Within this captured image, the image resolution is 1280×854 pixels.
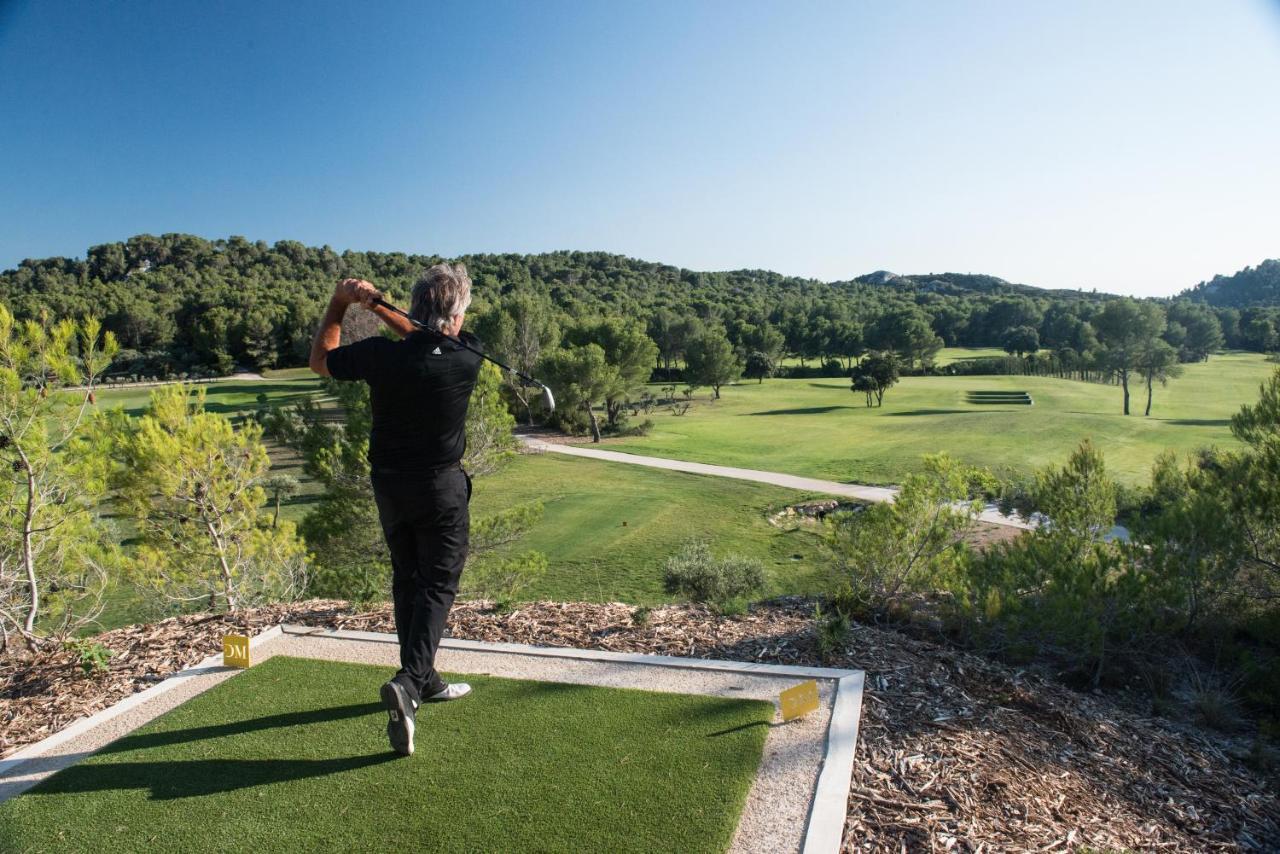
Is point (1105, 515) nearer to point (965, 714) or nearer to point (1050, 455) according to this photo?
point (965, 714)

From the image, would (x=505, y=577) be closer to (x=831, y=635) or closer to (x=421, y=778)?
(x=831, y=635)

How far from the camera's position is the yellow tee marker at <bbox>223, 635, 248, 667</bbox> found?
4836 mm

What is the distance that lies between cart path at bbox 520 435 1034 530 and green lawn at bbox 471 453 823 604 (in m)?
0.99

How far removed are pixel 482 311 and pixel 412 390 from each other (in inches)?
2043

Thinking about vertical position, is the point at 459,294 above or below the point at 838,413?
above

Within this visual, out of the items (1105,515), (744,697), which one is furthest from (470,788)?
(1105,515)

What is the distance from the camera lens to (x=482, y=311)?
5347 centimetres

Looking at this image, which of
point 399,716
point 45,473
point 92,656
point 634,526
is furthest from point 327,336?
point 634,526

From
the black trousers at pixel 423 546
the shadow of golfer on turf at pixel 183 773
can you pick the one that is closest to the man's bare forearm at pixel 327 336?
the black trousers at pixel 423 546

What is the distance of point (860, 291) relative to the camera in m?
148

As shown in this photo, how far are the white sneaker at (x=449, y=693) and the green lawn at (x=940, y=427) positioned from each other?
24.7 metres

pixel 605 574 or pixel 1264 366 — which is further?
pixel 1264 366

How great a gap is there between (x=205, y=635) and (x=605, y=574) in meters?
12.3

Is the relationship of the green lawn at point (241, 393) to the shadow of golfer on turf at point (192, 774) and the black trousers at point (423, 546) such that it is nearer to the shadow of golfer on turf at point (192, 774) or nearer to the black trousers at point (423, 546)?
the shadow of golfer on turf at point (192, 774)
